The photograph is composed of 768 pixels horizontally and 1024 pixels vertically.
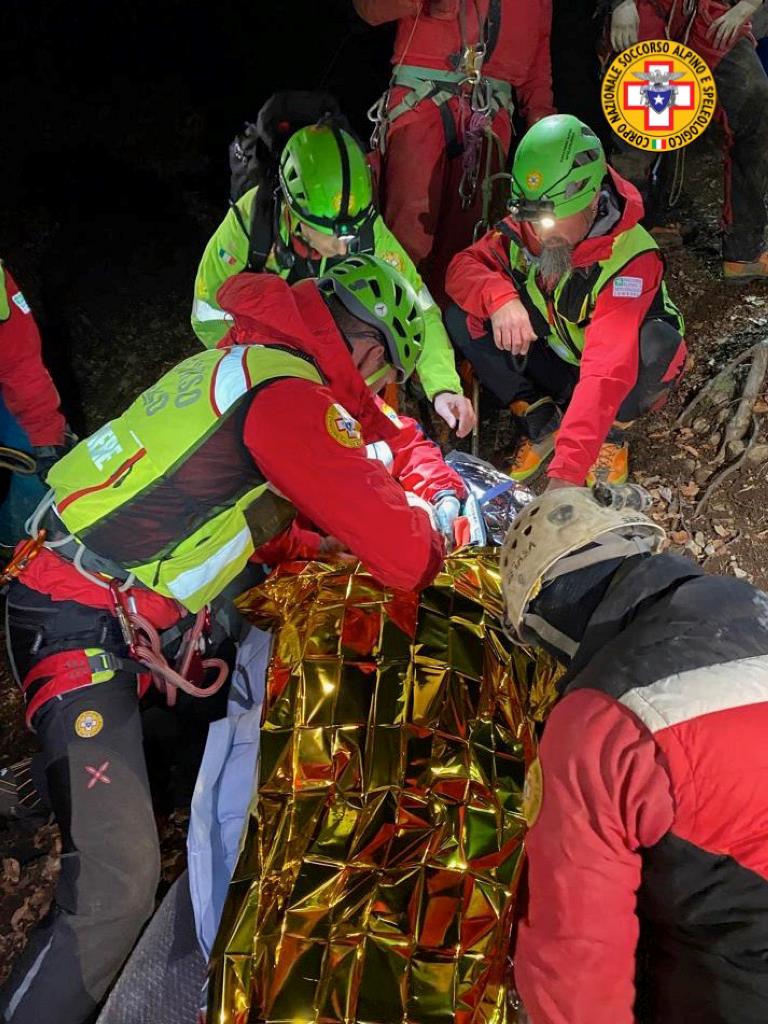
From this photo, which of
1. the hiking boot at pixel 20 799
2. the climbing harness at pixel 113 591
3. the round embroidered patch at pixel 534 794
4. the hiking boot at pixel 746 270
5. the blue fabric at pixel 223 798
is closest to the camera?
the round embroidered patch at pixel 534 794

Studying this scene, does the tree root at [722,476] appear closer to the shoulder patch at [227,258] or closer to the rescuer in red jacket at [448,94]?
the rescuer in red jacket at [448,94]

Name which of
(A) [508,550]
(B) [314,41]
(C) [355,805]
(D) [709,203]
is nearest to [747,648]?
(A) [508,550]

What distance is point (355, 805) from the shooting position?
6.37 feet

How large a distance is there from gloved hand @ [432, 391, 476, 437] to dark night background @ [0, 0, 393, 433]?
2.54 meters

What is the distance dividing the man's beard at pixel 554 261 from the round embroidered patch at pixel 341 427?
1.89 metres

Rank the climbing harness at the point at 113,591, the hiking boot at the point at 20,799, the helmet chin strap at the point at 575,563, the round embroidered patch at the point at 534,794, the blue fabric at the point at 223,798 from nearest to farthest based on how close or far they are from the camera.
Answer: the round embroidered patch at the point at 534,794, the helmet chin strap at the point at 575,563, the blue fabric at the point at 223,798, the climbing harness at the point at 113,591, the hiking boot at the point at 20,799

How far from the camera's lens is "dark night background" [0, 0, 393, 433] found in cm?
577

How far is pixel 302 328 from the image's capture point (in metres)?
2.24

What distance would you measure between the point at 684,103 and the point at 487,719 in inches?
168

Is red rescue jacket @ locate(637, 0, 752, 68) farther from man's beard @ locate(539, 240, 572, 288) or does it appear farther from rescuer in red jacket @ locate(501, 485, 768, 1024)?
rescuer in red jacket @ locate(501, 485, 768, 1024)

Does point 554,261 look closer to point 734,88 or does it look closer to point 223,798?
point 734,88

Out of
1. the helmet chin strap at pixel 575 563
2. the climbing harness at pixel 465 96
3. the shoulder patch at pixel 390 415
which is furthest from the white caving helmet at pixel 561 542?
the climbing harness at pixel 465 96

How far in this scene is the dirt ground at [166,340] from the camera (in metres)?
2.87

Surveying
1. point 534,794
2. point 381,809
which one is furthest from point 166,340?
point 534,794
